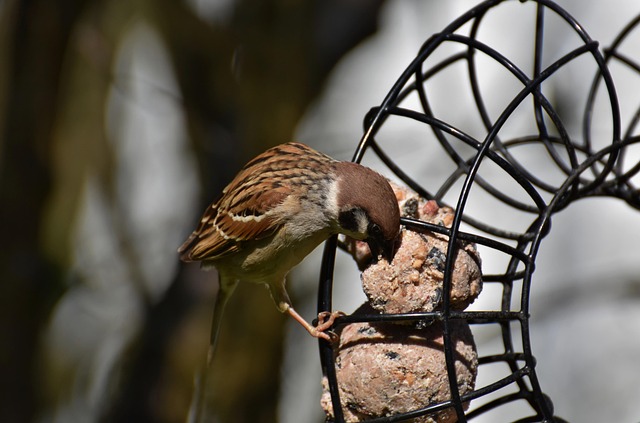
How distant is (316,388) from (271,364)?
25.8 inches

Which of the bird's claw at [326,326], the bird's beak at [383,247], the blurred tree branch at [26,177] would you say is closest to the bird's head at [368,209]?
the bird's beak at [383,247]

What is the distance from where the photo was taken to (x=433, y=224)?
1846 mm

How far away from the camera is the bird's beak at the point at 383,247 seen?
1.84 m

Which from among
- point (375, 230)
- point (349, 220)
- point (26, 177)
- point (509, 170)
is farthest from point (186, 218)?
point (509, 170)

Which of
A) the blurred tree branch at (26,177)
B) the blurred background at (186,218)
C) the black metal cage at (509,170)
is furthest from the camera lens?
the blurred background at (186,218)

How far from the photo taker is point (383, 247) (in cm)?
185

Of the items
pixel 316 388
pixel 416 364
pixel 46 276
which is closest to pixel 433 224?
pixel 416 364

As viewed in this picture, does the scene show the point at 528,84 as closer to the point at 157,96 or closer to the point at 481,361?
the point at 481,361

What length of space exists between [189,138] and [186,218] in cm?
44

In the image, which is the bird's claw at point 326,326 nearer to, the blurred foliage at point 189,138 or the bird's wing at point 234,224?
the bird's wing at point 234,224

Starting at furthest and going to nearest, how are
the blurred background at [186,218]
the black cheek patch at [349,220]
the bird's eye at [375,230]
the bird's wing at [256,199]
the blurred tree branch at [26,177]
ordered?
the blurred background at [186,218] → the blurred tree branch at [26,177] → the bird's wing at [256,199] → the black cheek patch at [349,220] → the bird's eye at [375,230]

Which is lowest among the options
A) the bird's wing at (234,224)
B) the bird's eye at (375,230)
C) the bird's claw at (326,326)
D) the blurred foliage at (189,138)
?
the bird's claw at (326,326)

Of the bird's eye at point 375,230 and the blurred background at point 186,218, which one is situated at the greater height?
the blurred background at point 186,218

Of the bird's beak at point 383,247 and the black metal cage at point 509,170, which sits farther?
the bird's beak at point 383,247
